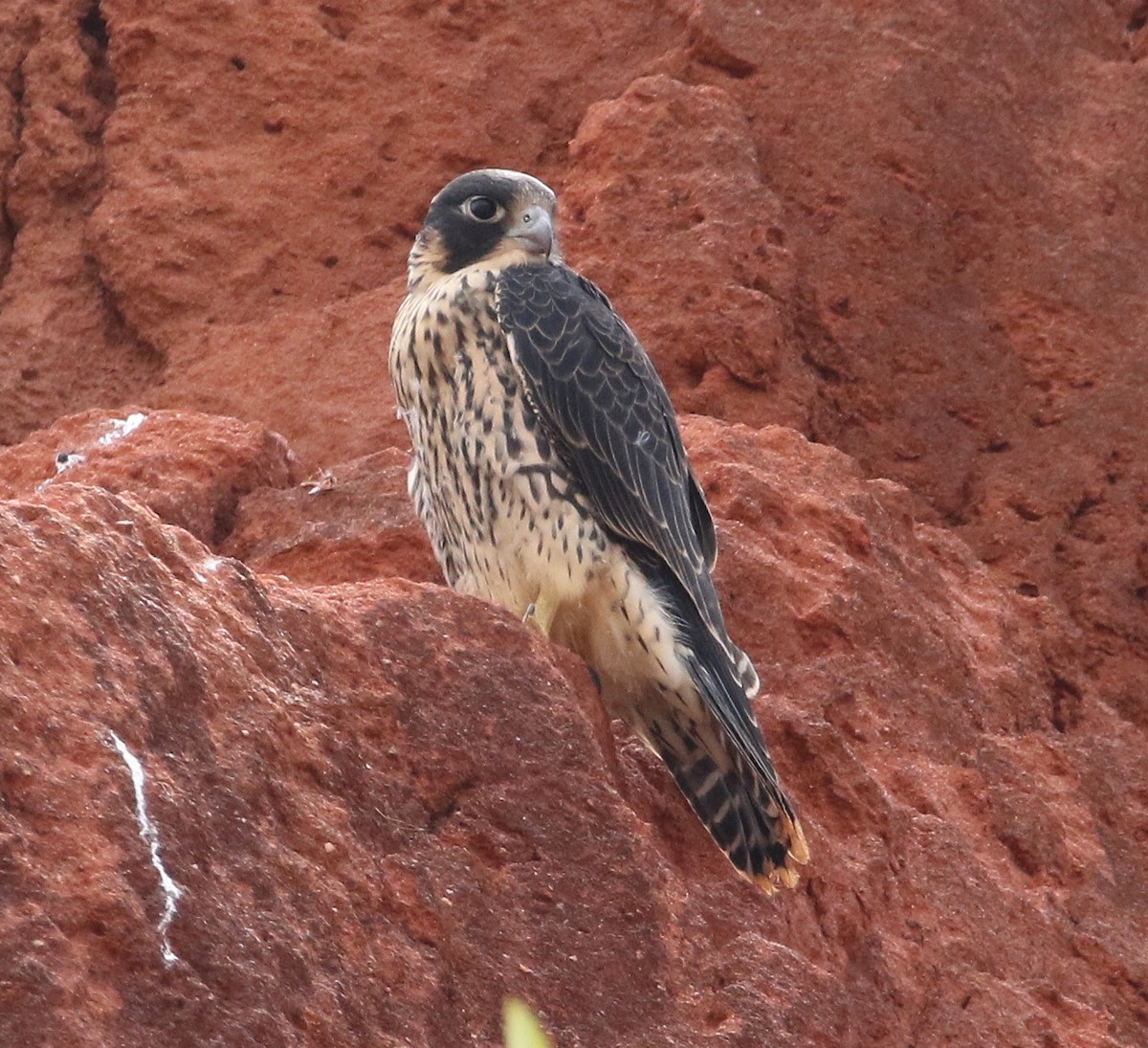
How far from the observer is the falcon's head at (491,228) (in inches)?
236

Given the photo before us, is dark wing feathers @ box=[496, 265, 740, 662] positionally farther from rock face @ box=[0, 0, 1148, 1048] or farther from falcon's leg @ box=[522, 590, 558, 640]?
rock face @ box=[0, 0, 1148, 1048]

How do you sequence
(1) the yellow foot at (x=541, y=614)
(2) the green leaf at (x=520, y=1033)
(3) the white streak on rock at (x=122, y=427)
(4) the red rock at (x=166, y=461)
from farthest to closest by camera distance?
1. (3) the white streak on rock at (x=122, y=427)
2. (4) the red rock at (x=166, y=461)
3. (1) the yellow foot at (x=541, y=614)
4. (2) the green leaf at (x=520, y=1033)

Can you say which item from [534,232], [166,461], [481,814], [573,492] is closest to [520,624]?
[481,814]

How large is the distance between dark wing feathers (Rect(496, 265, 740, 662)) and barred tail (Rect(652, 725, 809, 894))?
32cm

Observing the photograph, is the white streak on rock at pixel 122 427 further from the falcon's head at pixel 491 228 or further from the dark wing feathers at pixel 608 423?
the dark wing feathers at pixel 608 423

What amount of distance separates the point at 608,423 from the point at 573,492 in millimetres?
204

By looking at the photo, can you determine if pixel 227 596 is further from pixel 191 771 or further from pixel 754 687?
pixel 754 687

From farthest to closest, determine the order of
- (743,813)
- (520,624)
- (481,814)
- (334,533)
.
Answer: (334,533) < (743,813) < (520,624) < (481,814)

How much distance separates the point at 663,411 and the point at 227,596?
1845 mm

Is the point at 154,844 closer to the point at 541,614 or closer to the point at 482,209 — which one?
the point at 541,614

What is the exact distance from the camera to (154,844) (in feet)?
12.0

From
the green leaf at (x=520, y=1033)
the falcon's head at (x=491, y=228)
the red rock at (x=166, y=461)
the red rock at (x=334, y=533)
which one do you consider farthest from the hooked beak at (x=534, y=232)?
the green leaf at (x=520, y=1033)

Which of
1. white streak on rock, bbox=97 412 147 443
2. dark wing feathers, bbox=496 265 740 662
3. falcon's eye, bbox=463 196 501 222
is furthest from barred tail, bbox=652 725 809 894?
white streak on rock, bbox=97 412 147 443

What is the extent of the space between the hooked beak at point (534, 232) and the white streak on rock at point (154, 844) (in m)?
2.54
